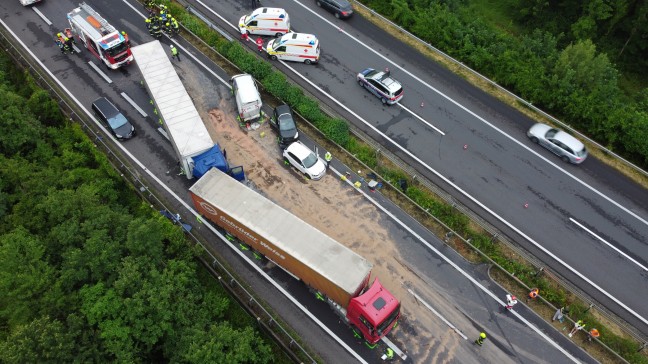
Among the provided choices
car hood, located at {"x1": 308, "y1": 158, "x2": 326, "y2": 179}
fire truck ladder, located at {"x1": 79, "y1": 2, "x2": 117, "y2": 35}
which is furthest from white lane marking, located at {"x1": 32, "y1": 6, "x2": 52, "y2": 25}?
car hood, located at {"x1": 308, "y1": 158, "x2": 326, "y2": 179}

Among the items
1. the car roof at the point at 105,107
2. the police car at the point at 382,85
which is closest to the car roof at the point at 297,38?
the police car at the point at 382,85

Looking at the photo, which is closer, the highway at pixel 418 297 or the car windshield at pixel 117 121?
the highway at pixel 418 297

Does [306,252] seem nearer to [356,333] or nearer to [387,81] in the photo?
[356,333]

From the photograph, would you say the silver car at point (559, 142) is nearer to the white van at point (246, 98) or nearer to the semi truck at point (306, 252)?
the semi truck at point (306, 252)

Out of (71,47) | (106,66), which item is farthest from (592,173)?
(71,47)

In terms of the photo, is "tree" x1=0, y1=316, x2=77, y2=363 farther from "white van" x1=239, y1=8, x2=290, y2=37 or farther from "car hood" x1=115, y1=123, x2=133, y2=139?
"white van" x1=239, y1=8, x2=290, y2=37

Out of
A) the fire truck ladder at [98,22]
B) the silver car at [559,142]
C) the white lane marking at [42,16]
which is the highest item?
the silver car at [559,142]
